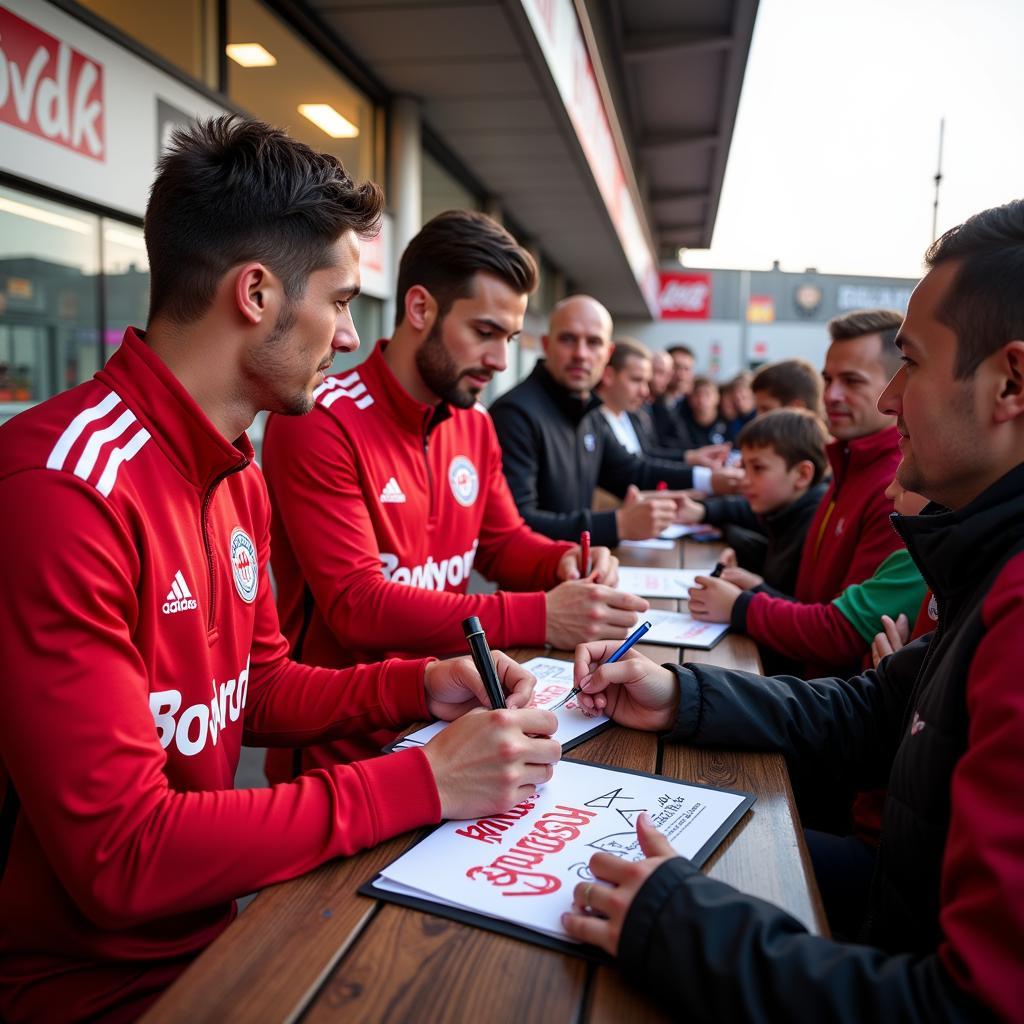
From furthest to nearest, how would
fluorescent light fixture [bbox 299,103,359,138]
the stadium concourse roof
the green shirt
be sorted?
fluorescent light fixture [bbox 299,103,359,138] < the stadium concourse roof < the green shirt

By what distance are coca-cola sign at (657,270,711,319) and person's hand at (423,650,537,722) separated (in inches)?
835

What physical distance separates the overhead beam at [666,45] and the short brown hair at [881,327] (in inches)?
351

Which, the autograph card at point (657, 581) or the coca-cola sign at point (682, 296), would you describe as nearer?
the autograph card at point (657, 581)

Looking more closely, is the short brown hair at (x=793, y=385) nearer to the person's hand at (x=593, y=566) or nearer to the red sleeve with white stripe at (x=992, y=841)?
the person's hand at (x=593, y=566)

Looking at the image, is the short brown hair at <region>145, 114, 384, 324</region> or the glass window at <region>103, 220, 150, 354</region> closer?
the short brown hair at <region>145, 114, 384, 324</region>

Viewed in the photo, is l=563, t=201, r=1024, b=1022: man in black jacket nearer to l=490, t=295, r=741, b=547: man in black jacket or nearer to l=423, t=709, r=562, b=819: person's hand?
l=423, t=709, r=562, b=819: person's hand

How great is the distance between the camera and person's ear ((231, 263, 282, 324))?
1332 millimetres

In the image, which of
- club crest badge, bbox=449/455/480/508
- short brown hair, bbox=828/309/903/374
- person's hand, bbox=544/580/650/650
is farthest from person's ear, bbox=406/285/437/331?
short brown hair, bbox=828/309/903/374

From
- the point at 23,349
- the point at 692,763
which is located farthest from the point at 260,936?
the point at 23,349

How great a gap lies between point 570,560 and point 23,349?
230 cm

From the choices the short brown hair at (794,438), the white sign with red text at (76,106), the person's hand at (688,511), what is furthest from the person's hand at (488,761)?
the person's hand at (688,511)

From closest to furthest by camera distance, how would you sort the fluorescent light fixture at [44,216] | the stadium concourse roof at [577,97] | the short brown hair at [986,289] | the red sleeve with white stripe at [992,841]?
the red sleeve with white stripe at [992,841] → the short brown hair at [986,289] → the fluorescent light fixture at [44,216] → the stadium concourse roof at [577,97]

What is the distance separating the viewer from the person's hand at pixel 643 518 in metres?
3.13

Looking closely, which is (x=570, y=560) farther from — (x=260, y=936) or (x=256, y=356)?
(x=260, y=936)
